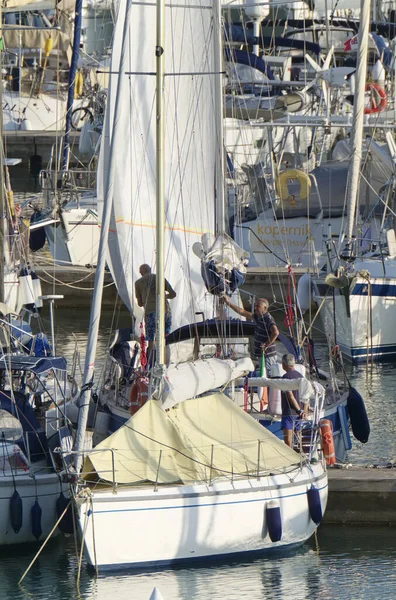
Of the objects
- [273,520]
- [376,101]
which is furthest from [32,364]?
[376,101]

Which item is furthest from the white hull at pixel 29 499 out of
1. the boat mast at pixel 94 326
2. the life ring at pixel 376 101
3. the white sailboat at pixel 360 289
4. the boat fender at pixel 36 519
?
the life ring at pixel 376 101

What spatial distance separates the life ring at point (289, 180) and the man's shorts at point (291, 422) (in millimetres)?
16067

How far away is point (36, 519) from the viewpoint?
627 inches

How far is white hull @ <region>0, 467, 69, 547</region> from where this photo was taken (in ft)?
51.8

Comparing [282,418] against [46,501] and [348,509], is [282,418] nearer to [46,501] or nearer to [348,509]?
[348,509]

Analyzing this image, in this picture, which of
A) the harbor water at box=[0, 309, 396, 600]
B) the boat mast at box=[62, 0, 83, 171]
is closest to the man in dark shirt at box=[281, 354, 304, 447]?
the harbor water at box=[0, 309, 396, 600]

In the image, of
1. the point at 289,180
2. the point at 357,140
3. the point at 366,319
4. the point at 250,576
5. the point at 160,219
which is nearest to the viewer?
the point at 250,576

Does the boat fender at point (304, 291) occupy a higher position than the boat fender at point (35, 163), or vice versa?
the boat fender at point (35, 163)

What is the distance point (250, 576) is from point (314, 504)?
107 centimetres

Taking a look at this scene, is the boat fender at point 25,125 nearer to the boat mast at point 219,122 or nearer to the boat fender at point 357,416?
the boat mast at point 219,122

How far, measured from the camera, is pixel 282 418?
56.0ft

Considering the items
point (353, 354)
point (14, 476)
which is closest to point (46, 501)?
point (14, 476)

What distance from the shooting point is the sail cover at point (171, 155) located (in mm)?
20312

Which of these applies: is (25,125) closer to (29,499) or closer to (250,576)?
(29,499)
